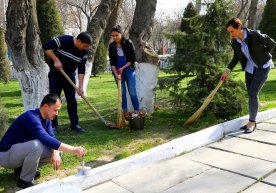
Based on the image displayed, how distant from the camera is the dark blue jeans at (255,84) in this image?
4992 mm

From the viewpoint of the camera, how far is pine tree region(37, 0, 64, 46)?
44.2ft

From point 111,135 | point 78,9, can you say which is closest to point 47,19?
point 111,135

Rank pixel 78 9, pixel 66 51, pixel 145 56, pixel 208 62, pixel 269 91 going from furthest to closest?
1. pixel 78 9
2. pixel 269 91
3. pixel 145 56
4. pixel 208 62
5. pixel 66 51

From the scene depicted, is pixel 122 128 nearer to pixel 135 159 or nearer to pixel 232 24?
pixel 135 159

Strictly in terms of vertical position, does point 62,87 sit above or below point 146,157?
above

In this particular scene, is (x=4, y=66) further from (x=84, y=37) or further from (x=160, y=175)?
(x=160, y=175)

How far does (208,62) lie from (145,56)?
1221 mm

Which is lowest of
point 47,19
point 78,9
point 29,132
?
point 29,132

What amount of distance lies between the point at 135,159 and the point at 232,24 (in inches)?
94.0

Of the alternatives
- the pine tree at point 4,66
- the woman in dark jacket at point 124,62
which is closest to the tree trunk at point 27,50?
the woman in dark jacket at point 124,62

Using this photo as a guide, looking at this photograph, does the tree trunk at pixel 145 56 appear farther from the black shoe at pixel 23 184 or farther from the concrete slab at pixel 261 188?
the black shoe at pixel 23 184

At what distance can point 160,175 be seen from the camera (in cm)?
380

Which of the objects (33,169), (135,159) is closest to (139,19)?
(135,159)

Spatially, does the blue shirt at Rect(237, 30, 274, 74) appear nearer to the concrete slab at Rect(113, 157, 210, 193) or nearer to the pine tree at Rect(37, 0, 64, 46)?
the concrete slab at Rect(113, 157, 210, 193)
